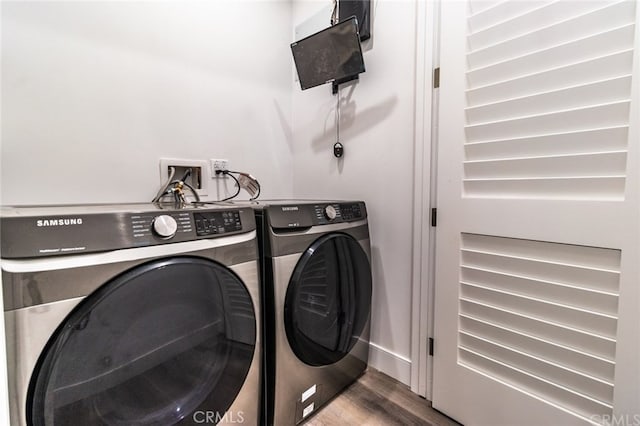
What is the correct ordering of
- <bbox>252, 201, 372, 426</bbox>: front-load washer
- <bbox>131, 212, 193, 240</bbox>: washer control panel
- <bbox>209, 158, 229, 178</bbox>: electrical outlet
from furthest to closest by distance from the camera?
Result: <bbox>209, 158, 229, 178</bbox>: electrical outlet → <bbox>252, 201, 372, 426</bbox>: front-load washer → <bbox>131, 212, 193, 240</bbox>: washer control panel

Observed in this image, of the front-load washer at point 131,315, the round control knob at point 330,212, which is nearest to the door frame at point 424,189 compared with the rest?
the round control knob at point 330,212

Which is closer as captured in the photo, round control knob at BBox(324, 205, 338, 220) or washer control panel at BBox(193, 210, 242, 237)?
washer control panel at BBox(193, 210, 242, 237)

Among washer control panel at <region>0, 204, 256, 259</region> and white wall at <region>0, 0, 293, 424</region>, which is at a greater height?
white wall at <region>0, 0, 293, 424</region>

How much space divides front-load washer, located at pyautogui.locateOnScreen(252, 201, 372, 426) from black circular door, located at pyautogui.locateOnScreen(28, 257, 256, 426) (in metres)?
0.13

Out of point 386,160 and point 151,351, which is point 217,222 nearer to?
point 151,351

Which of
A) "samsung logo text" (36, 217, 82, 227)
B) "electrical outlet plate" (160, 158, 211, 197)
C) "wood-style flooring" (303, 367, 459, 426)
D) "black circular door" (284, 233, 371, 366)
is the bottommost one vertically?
"wood-style flooring" (303, 367, 459, 426)

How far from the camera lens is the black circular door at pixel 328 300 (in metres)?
1.03

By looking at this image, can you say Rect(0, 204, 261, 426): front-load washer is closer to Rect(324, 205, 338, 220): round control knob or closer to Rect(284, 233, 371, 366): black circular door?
Rect(284, 233, 371, 366): black circular door

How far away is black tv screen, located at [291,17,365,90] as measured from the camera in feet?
4.25

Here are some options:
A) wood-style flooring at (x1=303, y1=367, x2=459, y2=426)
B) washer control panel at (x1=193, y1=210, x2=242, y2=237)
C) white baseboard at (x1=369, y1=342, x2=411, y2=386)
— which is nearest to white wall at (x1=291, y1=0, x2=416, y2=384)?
white baseboard at (x1=369, y1=342, x2=411, y2=386)

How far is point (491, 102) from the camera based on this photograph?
Answer: 1045mm

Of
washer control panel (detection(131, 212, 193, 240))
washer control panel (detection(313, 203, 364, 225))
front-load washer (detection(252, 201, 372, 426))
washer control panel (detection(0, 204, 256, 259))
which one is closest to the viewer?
washer control panel (detection(0, 204, 256, 259))

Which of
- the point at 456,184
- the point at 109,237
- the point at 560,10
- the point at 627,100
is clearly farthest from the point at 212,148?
the point at 627,100

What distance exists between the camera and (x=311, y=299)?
1104 millimetres
